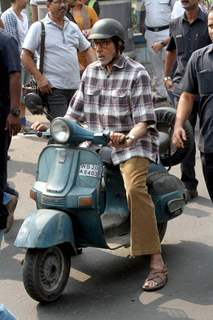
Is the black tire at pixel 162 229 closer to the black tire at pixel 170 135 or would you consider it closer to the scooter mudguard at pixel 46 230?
the black tire at pixel 170 135

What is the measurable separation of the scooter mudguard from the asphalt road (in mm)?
417

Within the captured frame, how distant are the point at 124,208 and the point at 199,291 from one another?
77 cm

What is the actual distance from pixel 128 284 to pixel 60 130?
3.79 ft

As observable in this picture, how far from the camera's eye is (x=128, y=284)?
5008 mm

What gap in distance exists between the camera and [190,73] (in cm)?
474

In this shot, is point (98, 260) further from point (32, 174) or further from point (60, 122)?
point (32, 174)

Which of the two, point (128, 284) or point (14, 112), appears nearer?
point (128, 284)

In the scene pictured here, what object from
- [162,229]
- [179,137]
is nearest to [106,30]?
[179,137]

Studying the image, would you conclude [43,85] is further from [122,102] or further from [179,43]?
[122,102]

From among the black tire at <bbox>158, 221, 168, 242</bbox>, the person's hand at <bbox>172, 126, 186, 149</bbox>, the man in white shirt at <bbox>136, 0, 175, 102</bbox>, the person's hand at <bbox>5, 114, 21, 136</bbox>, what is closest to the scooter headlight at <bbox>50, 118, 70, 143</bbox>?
the person's hand at <bbox>5, 114, 21, 136</bbox>

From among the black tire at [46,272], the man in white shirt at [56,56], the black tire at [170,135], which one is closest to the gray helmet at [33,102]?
the black tire at [46,272]

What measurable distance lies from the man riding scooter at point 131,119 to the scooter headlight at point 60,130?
1.32ft

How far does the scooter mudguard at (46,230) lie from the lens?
14.9 feet

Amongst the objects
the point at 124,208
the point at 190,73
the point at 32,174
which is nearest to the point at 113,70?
the point at 190,73
